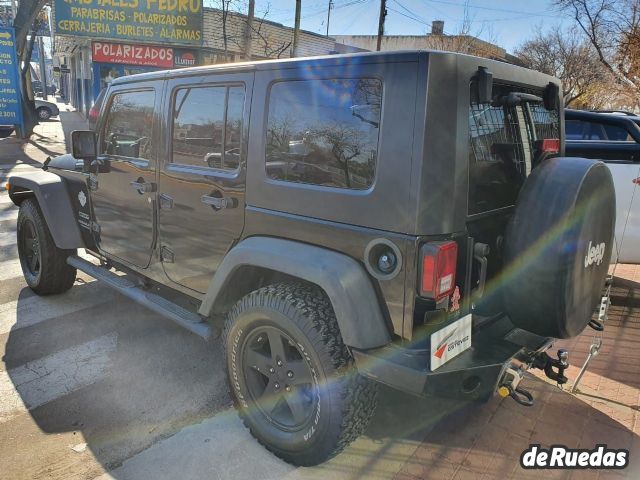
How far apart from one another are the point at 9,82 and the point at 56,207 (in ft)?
48.1

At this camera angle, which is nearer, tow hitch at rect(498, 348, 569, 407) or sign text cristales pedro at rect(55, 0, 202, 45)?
tow hitch at rect(498, 348, 569, 407)

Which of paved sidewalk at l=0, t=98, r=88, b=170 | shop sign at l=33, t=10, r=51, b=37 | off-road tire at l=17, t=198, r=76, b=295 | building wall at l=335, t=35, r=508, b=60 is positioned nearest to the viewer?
off-road tire at l=17, t=198, r=76, b=295

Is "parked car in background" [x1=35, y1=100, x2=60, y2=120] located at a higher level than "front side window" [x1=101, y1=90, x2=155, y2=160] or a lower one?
higher

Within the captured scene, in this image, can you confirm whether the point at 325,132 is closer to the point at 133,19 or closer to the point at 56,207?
the point at 56,207

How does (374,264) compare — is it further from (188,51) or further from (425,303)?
(188,51)

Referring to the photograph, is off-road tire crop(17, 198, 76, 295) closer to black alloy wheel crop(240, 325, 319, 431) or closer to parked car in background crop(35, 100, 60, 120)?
black alloy wheel crop(240, 325, 319, 431)

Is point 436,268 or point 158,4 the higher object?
point 158,4

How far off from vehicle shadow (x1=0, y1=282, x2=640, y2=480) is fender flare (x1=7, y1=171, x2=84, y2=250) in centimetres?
79

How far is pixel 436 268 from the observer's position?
2.09 metres

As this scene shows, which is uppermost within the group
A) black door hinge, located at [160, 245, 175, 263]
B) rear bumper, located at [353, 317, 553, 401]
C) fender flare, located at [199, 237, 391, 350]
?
fender flare, located at [199, 237, 391, 350]

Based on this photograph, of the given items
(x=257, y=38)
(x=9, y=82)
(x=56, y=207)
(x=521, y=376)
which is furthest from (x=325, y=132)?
(x=257, y=38)

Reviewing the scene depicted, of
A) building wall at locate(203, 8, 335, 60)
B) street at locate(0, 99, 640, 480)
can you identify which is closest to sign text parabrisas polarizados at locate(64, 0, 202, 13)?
building wall at locate(203, 8, 335, 60)

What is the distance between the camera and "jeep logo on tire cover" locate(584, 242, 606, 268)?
2428 millimetres

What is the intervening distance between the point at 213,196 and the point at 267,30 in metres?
22.3
